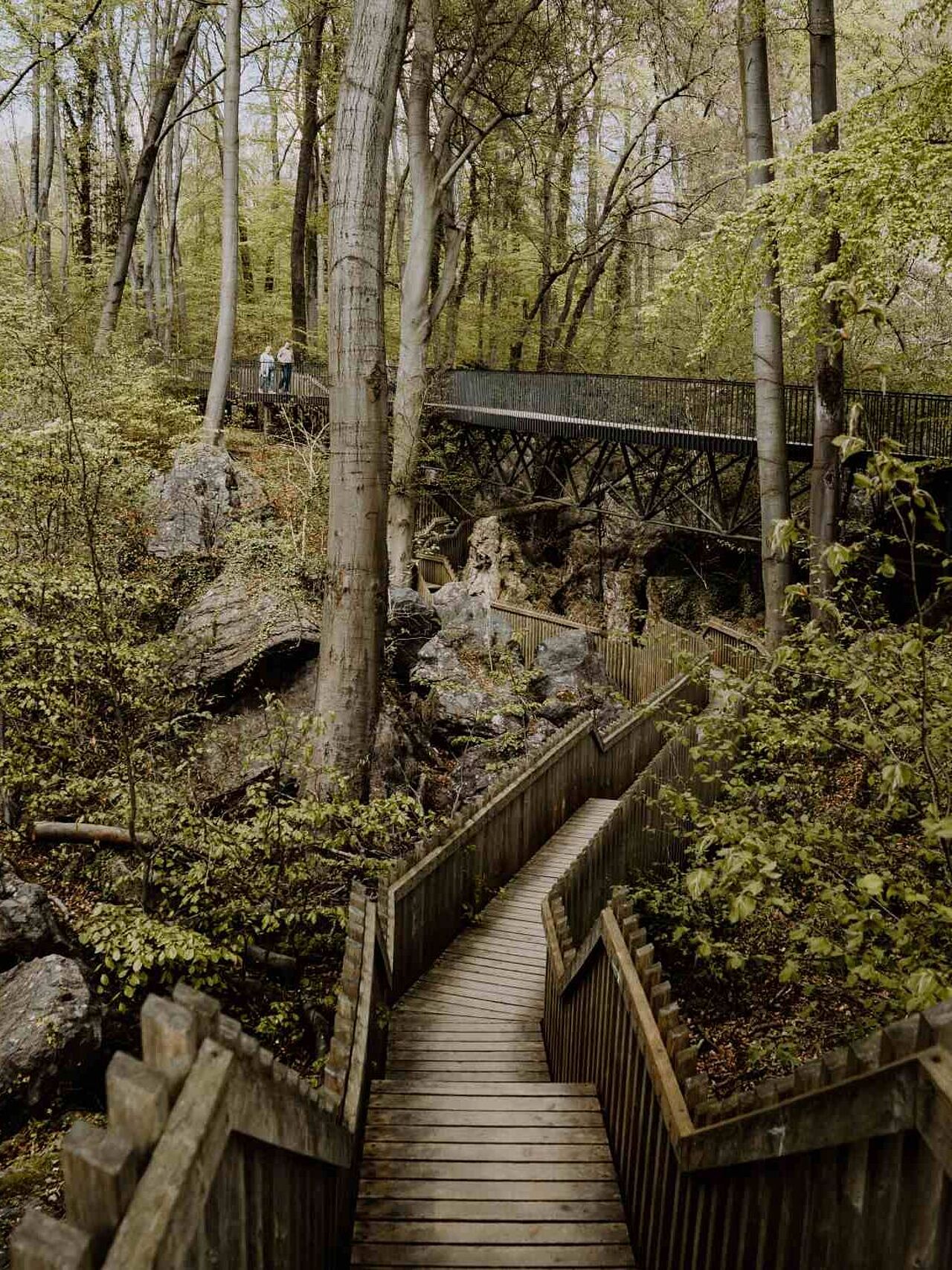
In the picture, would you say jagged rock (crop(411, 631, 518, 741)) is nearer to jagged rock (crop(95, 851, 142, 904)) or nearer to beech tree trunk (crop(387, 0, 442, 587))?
beech tree trunk (crop(387, 0, 442, 587))

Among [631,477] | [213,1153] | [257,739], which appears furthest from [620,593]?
[213,1153]

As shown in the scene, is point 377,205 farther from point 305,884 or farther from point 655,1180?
point 655,1180

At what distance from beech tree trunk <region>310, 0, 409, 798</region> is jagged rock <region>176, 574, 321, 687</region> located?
3643 mm

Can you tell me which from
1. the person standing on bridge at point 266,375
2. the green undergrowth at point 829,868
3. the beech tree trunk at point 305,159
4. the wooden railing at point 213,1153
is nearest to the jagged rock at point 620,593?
the beech tree trunk at point 305,159

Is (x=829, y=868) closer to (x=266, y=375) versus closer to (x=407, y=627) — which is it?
(x=407, y=627)

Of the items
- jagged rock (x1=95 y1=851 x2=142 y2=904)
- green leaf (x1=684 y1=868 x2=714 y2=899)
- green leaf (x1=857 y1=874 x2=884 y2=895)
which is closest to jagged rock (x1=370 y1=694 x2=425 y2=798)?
jagged rock (x1=95 y1=851 x2=142 y2=904)

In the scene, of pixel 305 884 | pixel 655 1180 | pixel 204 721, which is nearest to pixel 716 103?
pixel 204 721

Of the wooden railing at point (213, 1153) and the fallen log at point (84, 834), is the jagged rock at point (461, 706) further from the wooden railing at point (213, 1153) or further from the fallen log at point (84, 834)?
the wooden railing at point (213, 1153)

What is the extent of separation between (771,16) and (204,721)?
13133 mm

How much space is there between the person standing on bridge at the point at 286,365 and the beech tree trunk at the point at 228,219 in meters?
3.28

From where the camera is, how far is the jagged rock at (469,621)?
15.9 metres

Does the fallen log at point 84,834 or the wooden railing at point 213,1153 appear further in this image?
the fallen log at point 84,834

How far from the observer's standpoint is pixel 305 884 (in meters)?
6.05

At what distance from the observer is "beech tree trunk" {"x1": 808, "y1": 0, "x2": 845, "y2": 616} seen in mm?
9836
